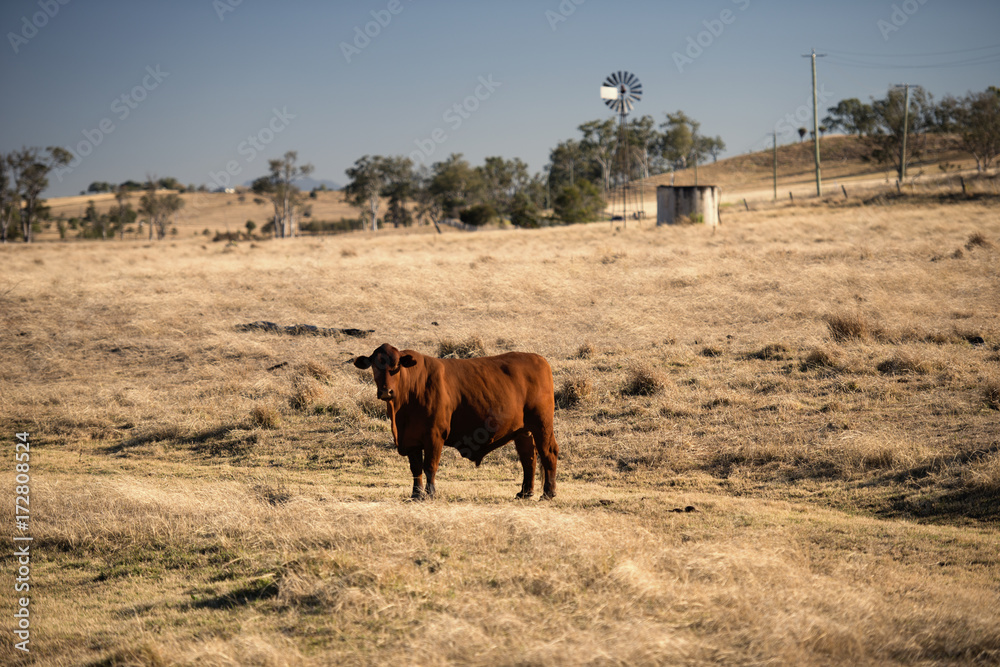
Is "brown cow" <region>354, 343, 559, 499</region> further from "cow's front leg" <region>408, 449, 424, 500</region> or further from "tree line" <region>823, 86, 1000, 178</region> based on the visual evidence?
"tree line" <region>823, 86, 1000, 178</region>

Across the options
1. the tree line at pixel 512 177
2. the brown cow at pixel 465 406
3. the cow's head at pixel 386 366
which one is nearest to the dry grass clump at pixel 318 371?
the brown cow at pixel 465 406

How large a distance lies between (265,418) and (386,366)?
587cm

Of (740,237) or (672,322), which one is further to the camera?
(740,237)

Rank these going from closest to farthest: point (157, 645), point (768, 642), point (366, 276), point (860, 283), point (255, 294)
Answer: point (768, 642), point (157, 645), point (860, 283), point (255, 294), point (366, 276)

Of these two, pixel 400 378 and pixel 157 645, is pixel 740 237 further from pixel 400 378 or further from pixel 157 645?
pixel 157 645

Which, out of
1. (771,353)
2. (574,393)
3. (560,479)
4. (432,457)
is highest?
(771,353)

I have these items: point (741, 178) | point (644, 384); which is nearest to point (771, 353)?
point (644, 384)

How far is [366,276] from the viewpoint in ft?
83.7

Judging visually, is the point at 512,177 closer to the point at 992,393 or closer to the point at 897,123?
the point at 897,123

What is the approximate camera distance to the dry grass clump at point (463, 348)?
53.8 ft

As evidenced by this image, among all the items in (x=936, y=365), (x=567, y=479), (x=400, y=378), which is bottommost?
(x=567, y=479)

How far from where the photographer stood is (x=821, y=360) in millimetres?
13891

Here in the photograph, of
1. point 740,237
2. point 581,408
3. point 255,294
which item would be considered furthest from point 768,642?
point 740,237

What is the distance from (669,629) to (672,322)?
13783mm
